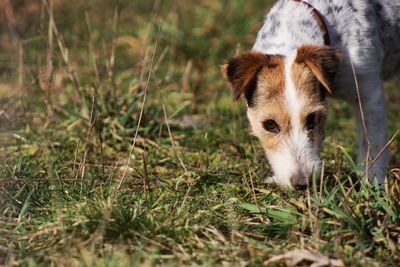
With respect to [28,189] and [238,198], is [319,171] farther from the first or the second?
[28,189]

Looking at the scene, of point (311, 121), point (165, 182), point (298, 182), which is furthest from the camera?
point (165, 182)

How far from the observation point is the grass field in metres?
3.70

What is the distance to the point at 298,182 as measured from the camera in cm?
432

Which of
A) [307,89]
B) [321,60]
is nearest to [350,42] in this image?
[321,60]

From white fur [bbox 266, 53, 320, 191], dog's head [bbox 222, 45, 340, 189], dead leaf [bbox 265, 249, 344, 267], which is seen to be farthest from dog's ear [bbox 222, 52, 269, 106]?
dead leaf [bbox 265, 249, 344, 267]

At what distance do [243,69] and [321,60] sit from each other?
0.57 m

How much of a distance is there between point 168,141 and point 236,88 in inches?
54.1

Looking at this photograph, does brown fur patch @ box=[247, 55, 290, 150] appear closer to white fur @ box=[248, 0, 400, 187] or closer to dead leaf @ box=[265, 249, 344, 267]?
white fur @ box=[248, 0, 400, 187]

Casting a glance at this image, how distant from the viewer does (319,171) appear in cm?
444

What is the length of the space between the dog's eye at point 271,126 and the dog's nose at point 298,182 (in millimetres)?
460

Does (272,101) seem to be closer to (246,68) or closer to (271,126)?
(271,126)

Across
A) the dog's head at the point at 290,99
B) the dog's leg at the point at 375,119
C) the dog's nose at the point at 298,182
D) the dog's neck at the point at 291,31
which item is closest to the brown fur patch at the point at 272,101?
the dog's head at the point at 290,99

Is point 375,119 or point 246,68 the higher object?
point 246,68

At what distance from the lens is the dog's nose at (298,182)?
432cm
